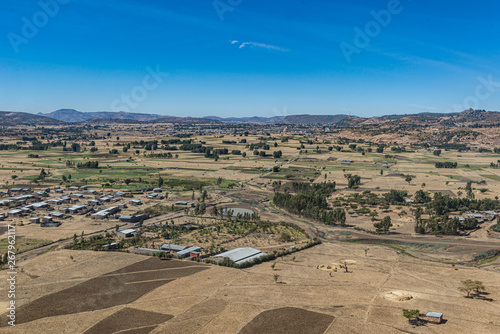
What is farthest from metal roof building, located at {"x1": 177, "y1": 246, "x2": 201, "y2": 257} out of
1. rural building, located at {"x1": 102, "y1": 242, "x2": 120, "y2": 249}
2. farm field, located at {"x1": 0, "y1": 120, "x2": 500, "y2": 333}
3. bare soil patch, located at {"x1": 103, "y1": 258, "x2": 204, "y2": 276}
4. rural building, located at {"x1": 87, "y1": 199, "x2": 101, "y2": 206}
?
rural building, located at {"x1": 87, "y1": 199, "x2": 101, "y2": 206}

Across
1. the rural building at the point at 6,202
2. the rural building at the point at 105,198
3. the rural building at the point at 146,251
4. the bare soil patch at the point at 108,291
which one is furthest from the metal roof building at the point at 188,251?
the rural building at the point at 6,202

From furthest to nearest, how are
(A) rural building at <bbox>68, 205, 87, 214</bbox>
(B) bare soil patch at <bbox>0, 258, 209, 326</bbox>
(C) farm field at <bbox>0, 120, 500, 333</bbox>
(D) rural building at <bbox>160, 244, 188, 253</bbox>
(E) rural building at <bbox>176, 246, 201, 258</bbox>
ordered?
(A) rural building at <bbox>68, 205, 87, 214</bbox>
(D) rural building at <bbox>160, 244, 188, 253</bbox>
(E) rural building at <bbox>176, 246, 201, 258</bbox>
(B) bare soil patch at <bbox>0, 258, 209, 326</bbox>
(C) farm field at <bbox>0, 120, 500, 333</bbox>

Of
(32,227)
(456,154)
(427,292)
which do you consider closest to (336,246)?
(427,292)

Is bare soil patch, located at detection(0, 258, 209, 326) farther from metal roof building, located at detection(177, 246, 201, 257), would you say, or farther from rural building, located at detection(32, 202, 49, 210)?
rural building, located at detection(32, 202, 49, 210)

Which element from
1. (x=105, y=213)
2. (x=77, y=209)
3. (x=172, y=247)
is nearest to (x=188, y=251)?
(x=172, y=247)

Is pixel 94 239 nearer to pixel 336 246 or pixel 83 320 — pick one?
pixel 83 320

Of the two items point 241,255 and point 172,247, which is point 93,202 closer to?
point 172,247
